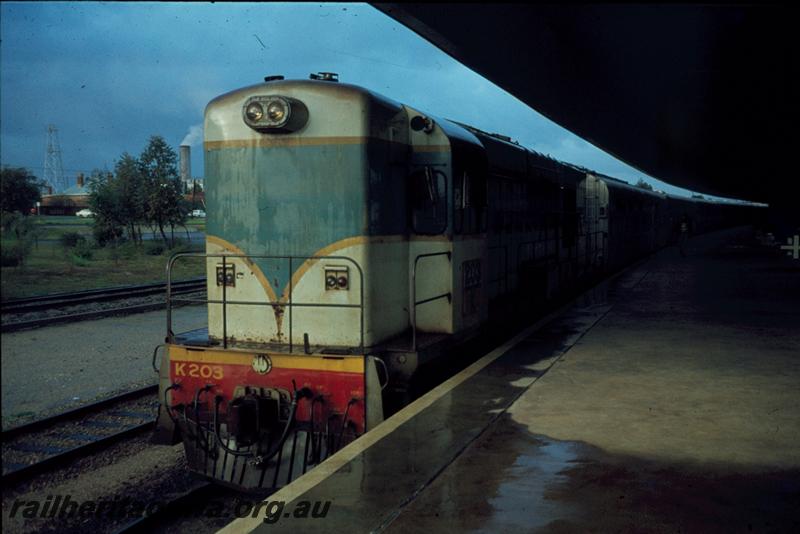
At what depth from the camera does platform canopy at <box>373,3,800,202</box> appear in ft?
34.0

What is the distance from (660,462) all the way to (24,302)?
16485 millimetres

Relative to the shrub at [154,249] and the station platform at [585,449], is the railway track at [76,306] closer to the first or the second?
the station platform at [585,449]

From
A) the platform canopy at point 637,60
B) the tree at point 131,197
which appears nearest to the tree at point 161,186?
the tree at point 131,197

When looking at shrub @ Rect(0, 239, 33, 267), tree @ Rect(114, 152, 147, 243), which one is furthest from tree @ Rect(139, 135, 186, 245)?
shrub @ Rect(0, 239, 33, 267)

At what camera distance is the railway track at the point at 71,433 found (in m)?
6.77

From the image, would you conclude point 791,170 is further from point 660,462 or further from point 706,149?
point 660,462

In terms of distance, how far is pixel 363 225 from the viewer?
6.55m

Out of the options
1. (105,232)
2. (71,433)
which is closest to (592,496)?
(71,433)

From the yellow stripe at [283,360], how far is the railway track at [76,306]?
817 centimetres

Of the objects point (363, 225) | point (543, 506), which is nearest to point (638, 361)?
point (363, 225)

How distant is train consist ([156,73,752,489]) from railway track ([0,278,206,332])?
26.8 feet

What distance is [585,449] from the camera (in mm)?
5586

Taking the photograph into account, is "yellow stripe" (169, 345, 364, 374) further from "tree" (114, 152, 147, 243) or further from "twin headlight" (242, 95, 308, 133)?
"tree" (114, 152, 147, 243)

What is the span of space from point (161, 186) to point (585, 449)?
25.6m
